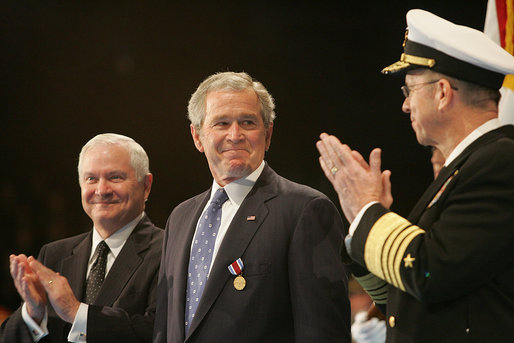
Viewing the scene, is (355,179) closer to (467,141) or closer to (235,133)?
(467,141)

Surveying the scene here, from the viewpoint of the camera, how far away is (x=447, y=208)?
4.84 ft

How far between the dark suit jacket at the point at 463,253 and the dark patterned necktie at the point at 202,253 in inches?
30.8

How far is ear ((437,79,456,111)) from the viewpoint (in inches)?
63.4

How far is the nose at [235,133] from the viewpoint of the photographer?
2.28 metres

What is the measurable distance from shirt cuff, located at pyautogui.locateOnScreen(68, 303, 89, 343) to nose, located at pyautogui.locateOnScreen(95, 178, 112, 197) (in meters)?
0.52

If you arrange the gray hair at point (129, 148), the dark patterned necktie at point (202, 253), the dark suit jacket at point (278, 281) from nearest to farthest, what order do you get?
1. the dark suit jacket at point (278, 281)
2. the dark patterned necktie at point (202, 253)
3. the gray hair at point (129, 148)

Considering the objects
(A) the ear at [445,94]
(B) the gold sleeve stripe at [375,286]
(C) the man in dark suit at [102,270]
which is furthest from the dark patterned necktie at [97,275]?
(A) the ear at [445,94]

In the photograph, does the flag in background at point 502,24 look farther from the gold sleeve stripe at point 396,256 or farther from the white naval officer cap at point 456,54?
the gold sleeve stripe at point 396,256

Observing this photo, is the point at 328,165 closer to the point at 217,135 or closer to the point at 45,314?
the point at 217,135

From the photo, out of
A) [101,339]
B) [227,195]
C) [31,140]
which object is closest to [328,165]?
[227,195]

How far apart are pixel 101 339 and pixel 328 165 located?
1264 millimetres

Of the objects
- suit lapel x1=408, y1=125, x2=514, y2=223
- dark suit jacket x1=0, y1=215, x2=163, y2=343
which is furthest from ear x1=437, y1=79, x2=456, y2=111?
dark suit jacket x1=0, y1=215, x2=163, y2=343

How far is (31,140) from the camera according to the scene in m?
5.21

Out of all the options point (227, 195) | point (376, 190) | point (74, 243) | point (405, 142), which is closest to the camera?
point (376, 190)
